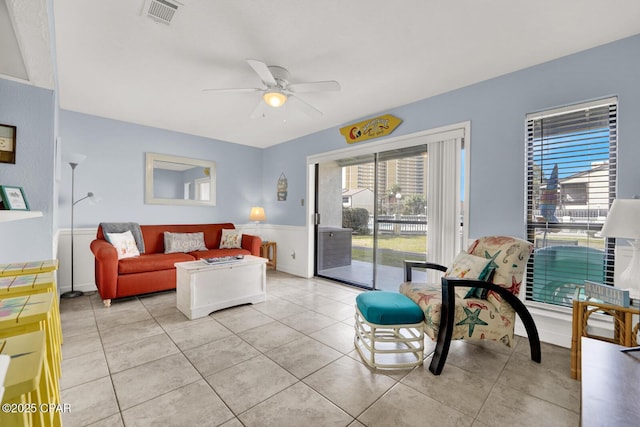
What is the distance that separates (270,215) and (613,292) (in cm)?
473

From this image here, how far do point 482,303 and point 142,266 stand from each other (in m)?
3.61

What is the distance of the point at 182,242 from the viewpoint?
410cm

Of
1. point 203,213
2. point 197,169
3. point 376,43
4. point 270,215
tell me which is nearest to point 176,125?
point 197,169

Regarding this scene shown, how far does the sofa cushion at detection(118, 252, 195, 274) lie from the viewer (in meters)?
3.23

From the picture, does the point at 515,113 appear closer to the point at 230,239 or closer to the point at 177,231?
the point at 230,239

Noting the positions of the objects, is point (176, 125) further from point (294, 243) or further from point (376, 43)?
point (376, 43)

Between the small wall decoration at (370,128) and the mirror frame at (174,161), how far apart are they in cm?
250

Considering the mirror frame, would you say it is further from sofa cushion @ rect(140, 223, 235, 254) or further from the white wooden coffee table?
the white wooden coffee table

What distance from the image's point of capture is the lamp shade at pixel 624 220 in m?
1.61

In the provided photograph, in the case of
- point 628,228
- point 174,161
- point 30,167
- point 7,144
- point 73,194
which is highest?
point 174,161

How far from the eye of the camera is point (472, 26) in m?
1.94

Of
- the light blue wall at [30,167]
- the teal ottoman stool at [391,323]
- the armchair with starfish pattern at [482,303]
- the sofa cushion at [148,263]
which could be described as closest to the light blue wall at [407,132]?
the light blue wall at [30,167]

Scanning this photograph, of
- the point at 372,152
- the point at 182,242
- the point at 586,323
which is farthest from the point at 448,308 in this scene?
the point at 182,242

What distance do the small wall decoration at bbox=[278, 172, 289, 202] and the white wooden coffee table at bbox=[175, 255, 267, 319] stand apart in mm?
2028
